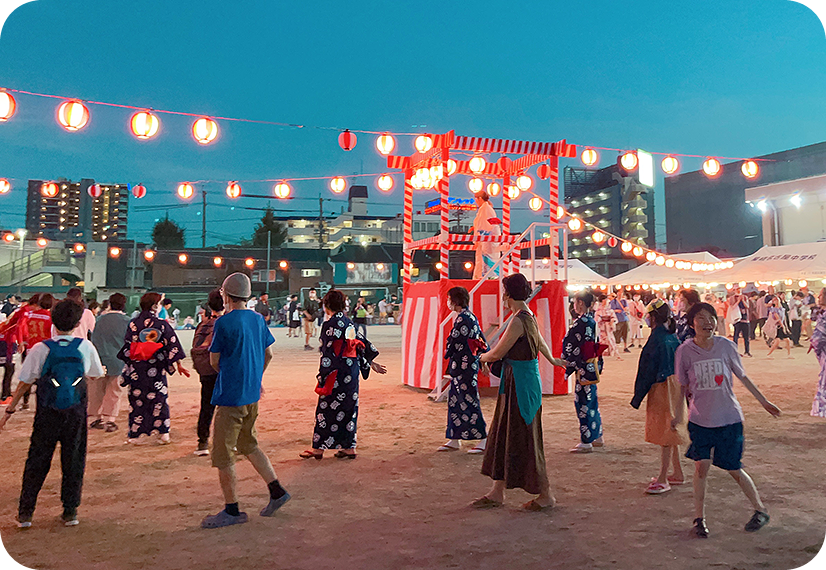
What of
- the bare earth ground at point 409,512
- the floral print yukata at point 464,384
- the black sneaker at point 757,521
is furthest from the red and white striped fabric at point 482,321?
the black sneaker at point 757,521

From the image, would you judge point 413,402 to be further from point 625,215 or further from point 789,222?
point 625,215

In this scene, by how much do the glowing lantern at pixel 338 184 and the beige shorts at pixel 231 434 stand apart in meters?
11.1

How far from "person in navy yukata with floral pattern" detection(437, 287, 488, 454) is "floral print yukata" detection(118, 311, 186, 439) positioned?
122 inches

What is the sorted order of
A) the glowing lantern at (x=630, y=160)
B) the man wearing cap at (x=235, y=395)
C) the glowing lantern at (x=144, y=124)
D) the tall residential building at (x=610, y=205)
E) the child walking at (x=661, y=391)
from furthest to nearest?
the tall residential building at (x=610, y=205)
the glowing lantern at (x=630, y=160)
the glowing lantern at (x=144, y=124)
the child walking at (x=661, y=391)
the man wearing cap at (x=235, y=395)

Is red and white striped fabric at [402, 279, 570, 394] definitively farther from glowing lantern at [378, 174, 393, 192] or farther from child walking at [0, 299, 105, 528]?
child walking at [0, 299, 105, 528]

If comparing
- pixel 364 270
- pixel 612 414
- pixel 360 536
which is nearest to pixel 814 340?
pixel 612 414

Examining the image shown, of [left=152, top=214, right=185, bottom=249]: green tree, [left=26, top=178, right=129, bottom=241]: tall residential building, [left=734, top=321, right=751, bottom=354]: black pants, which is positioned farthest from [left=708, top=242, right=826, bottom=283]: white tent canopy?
[left=26, top=178, right=129, bottom=241]: tall residential building

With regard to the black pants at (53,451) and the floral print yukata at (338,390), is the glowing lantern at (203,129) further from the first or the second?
the black pants at (53,451)

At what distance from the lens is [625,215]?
68562 mm

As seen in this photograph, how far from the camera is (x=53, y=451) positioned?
401cm

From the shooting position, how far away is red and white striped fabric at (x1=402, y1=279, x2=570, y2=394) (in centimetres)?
977

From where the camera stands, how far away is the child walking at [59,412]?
3955 mm

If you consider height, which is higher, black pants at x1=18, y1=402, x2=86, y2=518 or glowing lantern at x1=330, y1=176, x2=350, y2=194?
glowing lantern at x1=330, y1=176, x2=350, y2=194

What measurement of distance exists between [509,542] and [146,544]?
2331 mm
